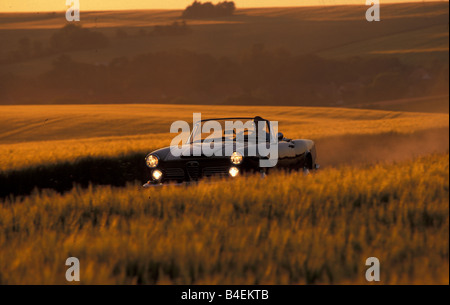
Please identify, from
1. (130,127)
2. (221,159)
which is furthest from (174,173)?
(130,127)

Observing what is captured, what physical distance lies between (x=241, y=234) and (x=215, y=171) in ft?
13.0

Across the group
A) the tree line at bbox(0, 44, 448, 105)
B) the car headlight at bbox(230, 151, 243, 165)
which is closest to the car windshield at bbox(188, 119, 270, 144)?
the car headlight at bbox(230, 151, 243, 165)

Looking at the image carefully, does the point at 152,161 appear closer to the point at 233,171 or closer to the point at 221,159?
the point at 221,159

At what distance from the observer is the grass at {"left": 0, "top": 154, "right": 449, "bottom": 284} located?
15.8ft

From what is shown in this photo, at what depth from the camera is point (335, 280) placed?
4656 mm

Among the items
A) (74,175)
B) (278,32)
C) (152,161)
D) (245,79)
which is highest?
(278,32)

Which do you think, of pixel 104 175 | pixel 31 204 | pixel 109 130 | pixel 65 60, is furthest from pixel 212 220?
pixel 65 60

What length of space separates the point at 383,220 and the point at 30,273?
3.56m

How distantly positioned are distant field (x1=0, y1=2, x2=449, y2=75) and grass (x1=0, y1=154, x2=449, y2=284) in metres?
82.3

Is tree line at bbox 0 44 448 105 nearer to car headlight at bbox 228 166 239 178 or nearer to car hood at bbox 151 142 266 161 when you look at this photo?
car hood at bbox 151 142 266 161

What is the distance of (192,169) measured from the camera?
10023 mm

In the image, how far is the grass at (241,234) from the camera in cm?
481
